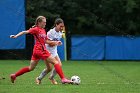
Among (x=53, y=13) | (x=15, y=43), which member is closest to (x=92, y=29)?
(x=53, y=13)

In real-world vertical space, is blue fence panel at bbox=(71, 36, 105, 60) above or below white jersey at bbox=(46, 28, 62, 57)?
below

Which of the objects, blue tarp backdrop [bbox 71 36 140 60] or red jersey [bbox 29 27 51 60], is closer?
red jersey [bbox 29 27 51 60]

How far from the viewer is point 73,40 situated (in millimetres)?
29281

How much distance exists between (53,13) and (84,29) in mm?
2429

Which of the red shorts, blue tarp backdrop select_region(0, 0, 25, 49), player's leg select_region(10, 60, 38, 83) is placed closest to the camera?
the red shorts

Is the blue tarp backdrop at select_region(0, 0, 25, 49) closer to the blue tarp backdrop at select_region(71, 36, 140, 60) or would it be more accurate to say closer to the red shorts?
the blue tarp backdrop at select_region(71, 36, 140, 60)

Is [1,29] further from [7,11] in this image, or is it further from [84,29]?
[84,29]

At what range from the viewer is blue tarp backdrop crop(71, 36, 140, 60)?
94.7ft

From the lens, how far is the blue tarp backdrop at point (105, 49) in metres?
28.9

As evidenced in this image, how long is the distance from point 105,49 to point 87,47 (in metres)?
1.09

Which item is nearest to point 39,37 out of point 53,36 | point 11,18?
point 53,36

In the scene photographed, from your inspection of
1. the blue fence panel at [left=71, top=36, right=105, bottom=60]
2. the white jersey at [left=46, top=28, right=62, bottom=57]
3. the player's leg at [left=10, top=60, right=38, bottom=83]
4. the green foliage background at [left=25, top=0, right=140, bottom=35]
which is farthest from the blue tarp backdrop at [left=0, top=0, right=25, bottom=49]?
the player's leg at [left=10, top=60, right=38, bottom=83]

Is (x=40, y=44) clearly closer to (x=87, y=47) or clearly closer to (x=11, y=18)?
(x=11, y=18)

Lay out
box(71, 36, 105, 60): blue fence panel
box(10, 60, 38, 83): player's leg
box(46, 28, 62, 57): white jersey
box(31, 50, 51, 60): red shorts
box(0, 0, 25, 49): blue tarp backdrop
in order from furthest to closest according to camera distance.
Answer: box(71, 36, 105, 60): blue fence panel < box(0, 0, 25, 49): blue tarp backdrop < box(46, 28, 62, 57): white jersey < box(10, 60, 38, 83): player's leg < box(31, 50, 51, 60): red shorts
